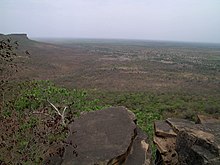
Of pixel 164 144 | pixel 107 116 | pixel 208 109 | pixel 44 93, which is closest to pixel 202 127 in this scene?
pixel 164 144

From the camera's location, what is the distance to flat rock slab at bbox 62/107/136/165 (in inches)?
206

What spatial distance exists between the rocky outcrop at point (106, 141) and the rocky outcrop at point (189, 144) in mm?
834

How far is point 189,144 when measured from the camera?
6.08 m

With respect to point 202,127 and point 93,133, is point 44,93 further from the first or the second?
point 202,127

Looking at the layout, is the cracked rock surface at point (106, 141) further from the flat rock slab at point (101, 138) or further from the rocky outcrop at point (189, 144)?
the rocky outcrop at point (189, 144)

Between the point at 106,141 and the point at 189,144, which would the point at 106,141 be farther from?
the point at 189,144

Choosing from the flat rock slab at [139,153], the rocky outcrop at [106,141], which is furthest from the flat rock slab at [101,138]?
the flat rock slab at [139,153]

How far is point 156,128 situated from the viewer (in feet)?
27.3

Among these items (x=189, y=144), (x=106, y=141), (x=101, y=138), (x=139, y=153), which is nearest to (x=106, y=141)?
(x=106, y=141)

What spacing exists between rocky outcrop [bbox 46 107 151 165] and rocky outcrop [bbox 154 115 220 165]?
83 cm

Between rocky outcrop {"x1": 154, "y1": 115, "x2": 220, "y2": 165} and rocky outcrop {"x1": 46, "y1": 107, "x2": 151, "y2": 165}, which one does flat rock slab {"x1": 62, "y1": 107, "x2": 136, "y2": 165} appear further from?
Answer: rocky outcrop {"x1": 154, "y1": 115, "x2": 220, "y2": 165}

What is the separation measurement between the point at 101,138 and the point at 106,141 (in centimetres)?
19

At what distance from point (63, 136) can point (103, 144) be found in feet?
2.94

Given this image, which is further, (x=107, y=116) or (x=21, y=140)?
(x=107, y=116)
